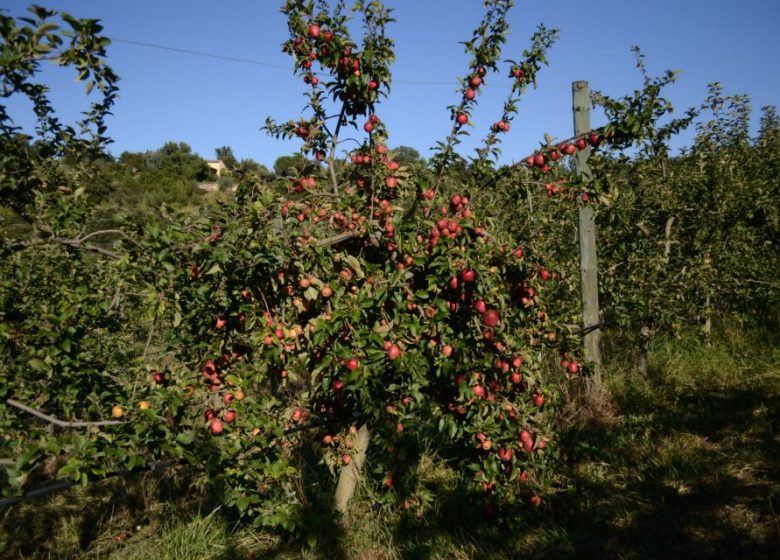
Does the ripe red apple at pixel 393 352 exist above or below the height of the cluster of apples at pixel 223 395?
above

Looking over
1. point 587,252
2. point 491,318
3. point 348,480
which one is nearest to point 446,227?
point 491,318

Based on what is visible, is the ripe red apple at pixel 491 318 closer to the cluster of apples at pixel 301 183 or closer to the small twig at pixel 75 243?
the cluster of apples at pixel 301 183

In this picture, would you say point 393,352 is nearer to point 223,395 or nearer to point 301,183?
point 223,395

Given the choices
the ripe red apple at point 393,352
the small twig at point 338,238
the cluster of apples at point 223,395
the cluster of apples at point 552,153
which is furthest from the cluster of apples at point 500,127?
the cluster of apples at point 223,395

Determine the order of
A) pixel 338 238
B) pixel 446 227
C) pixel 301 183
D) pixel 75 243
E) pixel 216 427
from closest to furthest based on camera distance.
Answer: pixel 75 243 < pixel 216 427 < pixel 446 227 < pixel 338 238 < pixel 301 183

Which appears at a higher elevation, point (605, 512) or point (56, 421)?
point (56, 421)

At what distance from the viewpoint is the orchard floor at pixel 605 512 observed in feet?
8.91

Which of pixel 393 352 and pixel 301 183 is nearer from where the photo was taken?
pixel 393 352

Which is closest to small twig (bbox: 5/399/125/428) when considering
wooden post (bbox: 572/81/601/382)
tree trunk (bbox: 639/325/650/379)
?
wooden post (bbox: 572/81/601/382)

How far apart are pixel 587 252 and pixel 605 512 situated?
2.38m

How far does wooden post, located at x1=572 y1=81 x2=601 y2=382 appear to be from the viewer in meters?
4.44

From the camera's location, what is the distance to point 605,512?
9.79ft

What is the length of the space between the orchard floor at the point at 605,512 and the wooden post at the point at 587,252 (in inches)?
19.6

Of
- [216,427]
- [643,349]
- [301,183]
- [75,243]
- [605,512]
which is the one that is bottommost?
[605,512]
